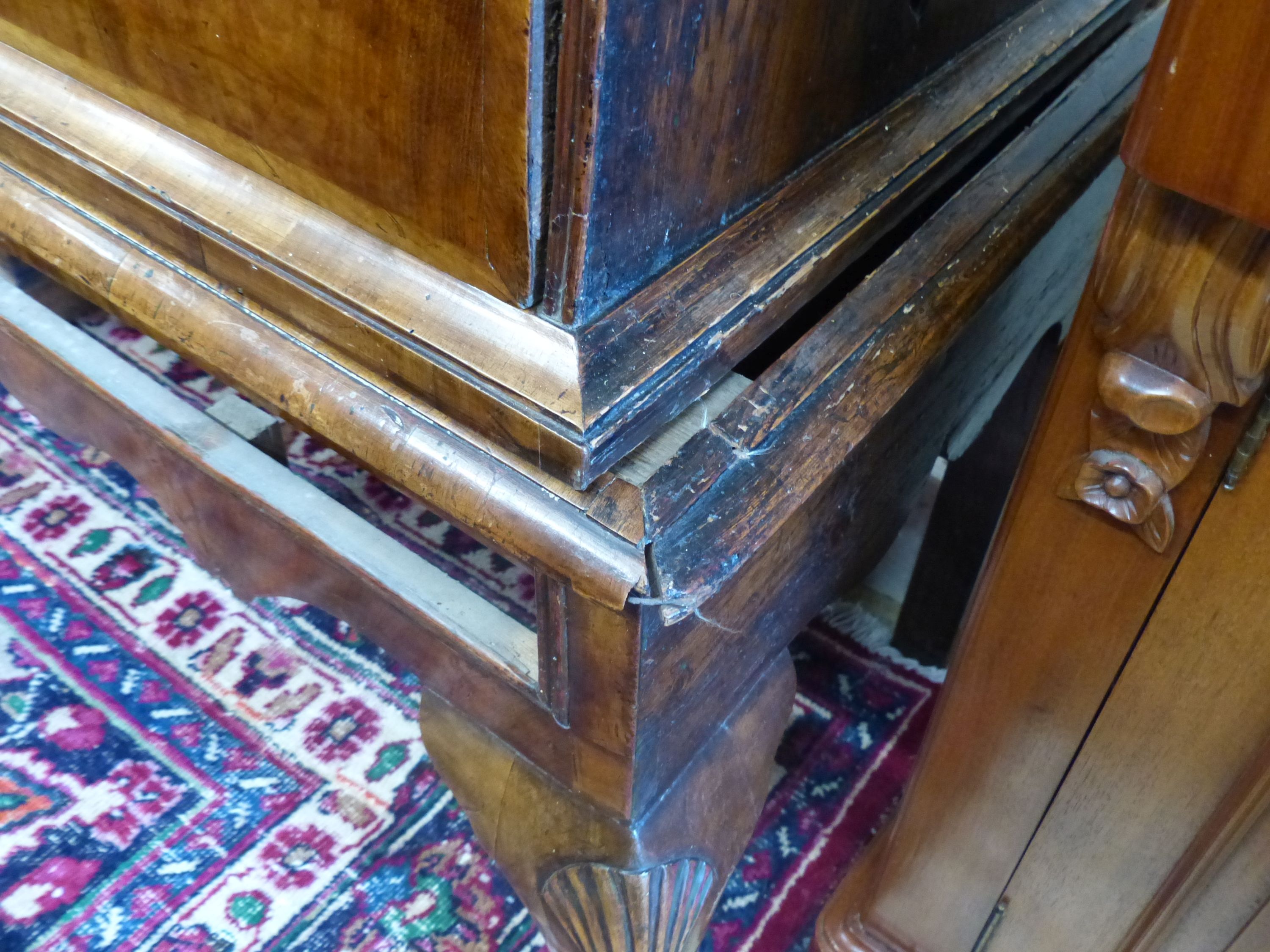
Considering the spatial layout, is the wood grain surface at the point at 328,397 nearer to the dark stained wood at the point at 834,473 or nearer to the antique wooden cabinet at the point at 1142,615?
the dark stained wood at the point at 834,473

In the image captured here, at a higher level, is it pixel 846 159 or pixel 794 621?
pixel 846 159

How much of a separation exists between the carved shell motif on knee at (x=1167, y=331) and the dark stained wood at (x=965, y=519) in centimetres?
31

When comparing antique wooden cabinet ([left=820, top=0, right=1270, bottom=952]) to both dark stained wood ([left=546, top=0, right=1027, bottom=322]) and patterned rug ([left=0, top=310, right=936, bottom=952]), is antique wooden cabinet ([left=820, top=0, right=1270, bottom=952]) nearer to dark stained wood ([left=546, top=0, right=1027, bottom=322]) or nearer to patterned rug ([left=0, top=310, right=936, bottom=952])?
dark stained wood ([left=546, top=0, right=1027, bottom=322])

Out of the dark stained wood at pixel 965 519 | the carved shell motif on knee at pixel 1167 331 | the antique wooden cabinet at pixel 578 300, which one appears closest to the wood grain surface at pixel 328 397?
the antique wooden cabinet at pixel 578 300

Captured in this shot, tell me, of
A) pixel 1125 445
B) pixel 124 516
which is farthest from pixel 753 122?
pixel 124 516

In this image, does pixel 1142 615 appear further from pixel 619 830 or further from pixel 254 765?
pixel 254 765

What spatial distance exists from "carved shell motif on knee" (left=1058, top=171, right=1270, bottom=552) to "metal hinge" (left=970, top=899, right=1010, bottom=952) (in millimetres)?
357

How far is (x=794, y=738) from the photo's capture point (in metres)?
0.92

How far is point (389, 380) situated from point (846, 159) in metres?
0.24

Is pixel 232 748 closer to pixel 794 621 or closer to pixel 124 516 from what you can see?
pixel 124 516

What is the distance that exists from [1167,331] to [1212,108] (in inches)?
3.3

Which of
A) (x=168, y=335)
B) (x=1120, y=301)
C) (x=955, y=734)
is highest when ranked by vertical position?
(x=1120, y=301)

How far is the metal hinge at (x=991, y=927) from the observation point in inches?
24.6

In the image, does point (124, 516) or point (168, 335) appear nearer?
point (168, 335)
